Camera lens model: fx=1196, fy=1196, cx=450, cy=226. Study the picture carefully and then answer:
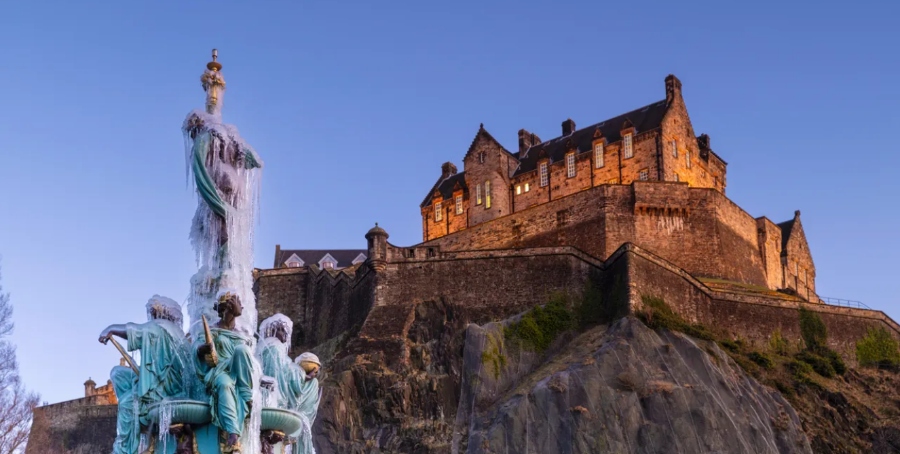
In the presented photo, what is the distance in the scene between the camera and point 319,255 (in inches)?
3661

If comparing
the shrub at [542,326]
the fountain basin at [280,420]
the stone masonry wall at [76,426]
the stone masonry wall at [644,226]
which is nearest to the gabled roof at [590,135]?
the stone masonry wall at [644,226]

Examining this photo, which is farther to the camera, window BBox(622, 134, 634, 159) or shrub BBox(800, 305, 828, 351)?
window BBox(622, 134, 634, 159)

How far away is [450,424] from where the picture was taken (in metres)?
58.9

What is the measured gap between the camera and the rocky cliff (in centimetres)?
5506

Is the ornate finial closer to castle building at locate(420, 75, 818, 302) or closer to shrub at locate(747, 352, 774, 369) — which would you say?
shrub at locate(747, 352, 774, 369)

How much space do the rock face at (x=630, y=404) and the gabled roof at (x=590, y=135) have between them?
19.5 metres

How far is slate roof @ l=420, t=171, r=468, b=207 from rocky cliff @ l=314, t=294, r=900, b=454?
65.1 ft

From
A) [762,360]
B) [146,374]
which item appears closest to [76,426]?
[762,360]

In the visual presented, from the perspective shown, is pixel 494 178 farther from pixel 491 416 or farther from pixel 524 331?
pixel 491 416

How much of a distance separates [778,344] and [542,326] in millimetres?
14123

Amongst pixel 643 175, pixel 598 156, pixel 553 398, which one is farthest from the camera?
pixel 598 156

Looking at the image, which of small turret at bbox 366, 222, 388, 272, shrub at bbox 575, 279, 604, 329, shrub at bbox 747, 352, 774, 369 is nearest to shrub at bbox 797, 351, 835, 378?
shrub at bbox 747, 352, 774, 369

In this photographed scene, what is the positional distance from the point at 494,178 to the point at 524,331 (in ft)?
64.8

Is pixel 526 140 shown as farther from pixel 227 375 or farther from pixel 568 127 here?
pixel 227 375
